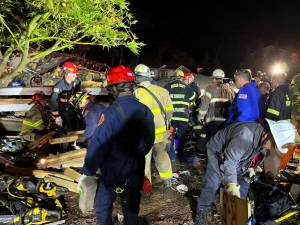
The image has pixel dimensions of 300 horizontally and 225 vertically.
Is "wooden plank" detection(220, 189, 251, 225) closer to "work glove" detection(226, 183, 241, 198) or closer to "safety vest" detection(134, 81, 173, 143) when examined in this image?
"work glove" detection(226, 183, 241, 198)

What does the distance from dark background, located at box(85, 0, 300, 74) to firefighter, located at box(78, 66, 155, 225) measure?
76.6ft

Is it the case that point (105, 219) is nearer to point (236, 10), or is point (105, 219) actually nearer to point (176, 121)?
point (176, 121)

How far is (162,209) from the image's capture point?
16.5 feet

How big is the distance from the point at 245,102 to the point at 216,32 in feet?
108

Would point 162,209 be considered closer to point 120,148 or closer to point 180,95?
point 120,148

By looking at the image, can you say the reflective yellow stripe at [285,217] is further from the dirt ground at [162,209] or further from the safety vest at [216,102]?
the safety vest at [216,102]

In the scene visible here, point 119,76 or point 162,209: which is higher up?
point 119,76

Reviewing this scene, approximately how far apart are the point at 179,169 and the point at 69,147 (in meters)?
2.40

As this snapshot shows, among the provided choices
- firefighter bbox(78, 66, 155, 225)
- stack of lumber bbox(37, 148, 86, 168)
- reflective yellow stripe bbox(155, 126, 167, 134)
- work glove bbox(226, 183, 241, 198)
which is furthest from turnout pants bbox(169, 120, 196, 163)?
firefighter bbox(78, 66, 155, 225)

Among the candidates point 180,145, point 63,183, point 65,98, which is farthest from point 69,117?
point 180,145

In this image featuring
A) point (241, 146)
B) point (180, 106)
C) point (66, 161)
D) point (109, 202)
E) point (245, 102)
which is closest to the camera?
point (109, 202)

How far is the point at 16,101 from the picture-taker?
8773 mm

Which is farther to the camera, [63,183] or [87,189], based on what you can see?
[63,183]

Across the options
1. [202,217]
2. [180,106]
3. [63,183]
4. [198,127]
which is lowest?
[202,217]
